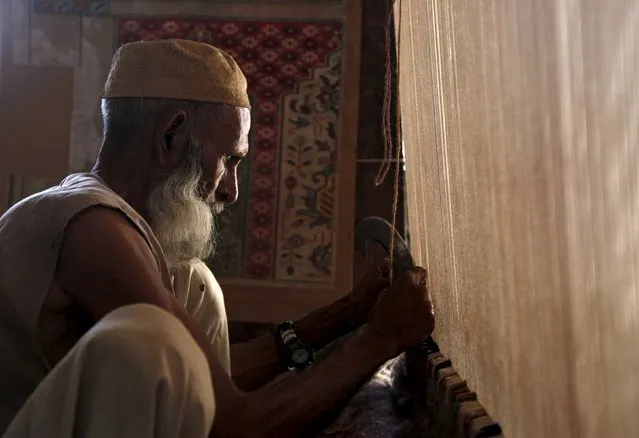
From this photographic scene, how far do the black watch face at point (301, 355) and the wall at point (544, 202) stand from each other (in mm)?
690

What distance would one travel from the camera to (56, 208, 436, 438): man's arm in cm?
115

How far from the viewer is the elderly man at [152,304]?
0.63 m

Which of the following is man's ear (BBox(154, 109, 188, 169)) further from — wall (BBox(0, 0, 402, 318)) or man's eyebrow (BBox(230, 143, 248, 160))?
wall (BBox(0, 0, 402, 318))

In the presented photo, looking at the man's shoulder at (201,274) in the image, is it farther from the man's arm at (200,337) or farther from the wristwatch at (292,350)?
the man's arm at (200,337)

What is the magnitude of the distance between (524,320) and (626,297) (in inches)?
10.8

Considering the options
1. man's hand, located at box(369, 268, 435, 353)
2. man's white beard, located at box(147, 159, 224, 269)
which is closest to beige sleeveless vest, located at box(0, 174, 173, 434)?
man's white beard, located at box(147, 159, 224, 269)

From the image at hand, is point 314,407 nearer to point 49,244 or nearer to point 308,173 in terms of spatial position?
point 49,244

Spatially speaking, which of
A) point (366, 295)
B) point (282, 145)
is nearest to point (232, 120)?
point (366, 295)

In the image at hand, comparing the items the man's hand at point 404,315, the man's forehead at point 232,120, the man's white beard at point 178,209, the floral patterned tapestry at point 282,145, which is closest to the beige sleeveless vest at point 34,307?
the man's white beard at point 178,209

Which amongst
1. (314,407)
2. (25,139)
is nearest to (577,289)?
(314,407)

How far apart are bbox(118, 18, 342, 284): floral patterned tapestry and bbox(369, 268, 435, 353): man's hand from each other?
5.62 feet

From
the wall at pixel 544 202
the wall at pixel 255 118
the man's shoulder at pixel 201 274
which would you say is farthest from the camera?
the wall at pixel 255 118

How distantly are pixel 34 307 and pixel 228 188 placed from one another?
560 mm

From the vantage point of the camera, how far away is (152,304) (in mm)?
1009
